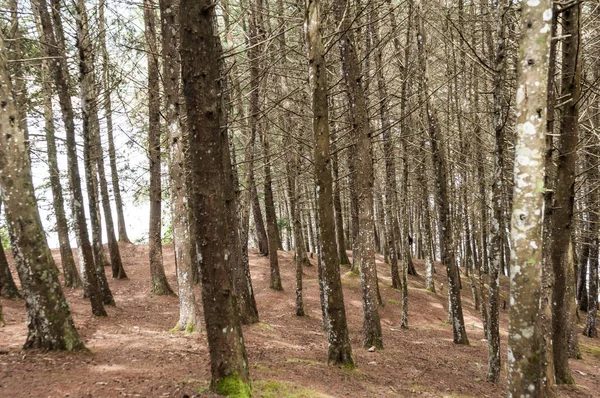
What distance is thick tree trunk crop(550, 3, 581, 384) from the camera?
327 inches

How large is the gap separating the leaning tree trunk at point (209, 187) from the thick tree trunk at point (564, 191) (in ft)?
23.4

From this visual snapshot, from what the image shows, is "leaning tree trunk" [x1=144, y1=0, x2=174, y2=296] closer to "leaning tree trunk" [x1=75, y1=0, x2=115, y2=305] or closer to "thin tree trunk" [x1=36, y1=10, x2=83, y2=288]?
"leaning tree trunk" [x1=75, y1=0, x2=115, y2=305]

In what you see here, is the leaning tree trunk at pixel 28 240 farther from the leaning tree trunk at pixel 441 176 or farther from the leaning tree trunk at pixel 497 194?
the leaning tree trunk at pixel 441 176

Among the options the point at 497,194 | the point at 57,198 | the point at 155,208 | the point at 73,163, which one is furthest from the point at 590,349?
the point at 57,198

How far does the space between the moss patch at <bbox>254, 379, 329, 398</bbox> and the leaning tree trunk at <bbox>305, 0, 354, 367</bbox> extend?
146 cm

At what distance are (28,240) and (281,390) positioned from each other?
451 centimetres

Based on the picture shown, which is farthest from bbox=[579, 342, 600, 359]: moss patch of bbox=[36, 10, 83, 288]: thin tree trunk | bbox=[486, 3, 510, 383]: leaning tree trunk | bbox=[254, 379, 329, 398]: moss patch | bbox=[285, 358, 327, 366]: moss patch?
bbox=[36, 10, 83, 288]: thin tree trunk

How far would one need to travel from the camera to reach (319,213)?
23.3ft

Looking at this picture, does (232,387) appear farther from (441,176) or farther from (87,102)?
(87,102)

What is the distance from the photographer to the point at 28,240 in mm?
6062

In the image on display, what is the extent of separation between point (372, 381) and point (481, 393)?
2.29 metres

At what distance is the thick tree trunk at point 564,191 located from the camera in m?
8.30

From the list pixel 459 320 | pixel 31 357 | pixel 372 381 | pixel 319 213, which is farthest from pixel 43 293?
pixel 459 320

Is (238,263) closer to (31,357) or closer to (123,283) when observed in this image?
(31,357)
